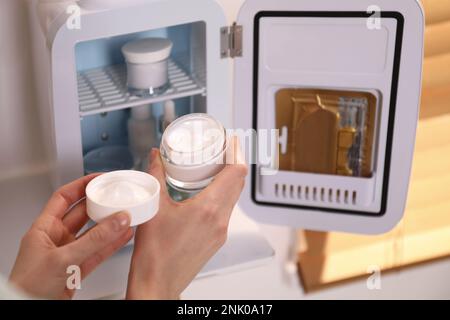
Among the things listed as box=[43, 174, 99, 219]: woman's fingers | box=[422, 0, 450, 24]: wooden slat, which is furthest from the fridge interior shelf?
box=[422, 0, 450, 24]: wooden slat

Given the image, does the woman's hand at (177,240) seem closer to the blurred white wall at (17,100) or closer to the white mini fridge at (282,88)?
the white mini fridge at (282,88)

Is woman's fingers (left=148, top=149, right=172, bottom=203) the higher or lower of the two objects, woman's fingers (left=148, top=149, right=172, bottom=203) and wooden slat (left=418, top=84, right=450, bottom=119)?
the higher

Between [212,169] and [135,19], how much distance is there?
0.20 meters

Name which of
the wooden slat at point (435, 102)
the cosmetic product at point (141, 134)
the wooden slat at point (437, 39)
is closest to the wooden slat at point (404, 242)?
the wooden slat at point (435, 102)

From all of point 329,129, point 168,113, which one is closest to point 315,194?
point 329,129

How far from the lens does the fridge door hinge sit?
886mm

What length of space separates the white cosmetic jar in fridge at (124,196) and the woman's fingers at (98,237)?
0.01m

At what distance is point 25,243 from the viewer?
28.8 inches

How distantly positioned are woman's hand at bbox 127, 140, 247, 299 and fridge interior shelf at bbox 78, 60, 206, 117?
16 cm

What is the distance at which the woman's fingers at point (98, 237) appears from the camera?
0.70 m

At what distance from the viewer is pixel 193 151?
0.79m

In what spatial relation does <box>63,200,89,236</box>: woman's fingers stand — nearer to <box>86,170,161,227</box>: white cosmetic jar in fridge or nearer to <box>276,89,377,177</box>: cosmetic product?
<box>86,170,161,227</box>: white cosmetic jar in fridge

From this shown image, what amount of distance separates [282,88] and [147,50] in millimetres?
184
